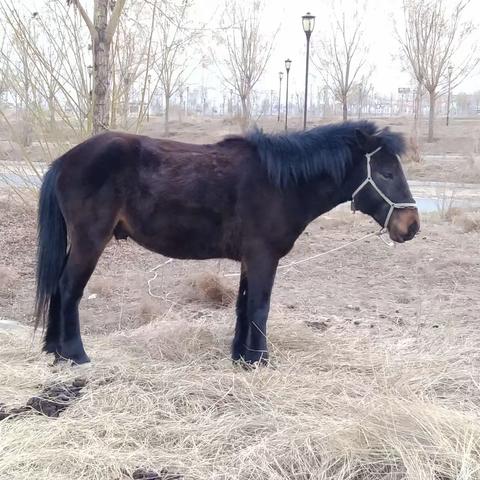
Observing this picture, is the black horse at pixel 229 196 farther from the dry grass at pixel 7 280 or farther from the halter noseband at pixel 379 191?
the dry grass at pixel 7 280

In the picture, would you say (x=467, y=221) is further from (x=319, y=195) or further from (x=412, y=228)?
(x=319, y=195)

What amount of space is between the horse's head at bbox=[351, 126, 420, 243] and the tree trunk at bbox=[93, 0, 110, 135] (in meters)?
4.60

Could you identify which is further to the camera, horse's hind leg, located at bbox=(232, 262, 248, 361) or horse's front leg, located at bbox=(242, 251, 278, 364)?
horse's hind leg, located at bbox=(232, 262, 248, 361)

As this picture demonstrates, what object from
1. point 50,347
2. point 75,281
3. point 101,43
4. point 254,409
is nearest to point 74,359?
point 50,347

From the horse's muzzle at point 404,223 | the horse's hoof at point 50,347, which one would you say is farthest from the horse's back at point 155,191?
the horse's muzzle at point 404,223

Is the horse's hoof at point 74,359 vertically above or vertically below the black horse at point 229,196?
below

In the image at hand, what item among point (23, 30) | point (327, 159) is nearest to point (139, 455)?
point (327, 159)

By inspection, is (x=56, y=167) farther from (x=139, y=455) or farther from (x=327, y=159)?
(x=139, y=455)

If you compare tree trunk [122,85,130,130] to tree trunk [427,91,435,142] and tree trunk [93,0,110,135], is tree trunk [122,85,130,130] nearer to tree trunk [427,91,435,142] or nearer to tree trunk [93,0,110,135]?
tree trunk [93,0,110,135]

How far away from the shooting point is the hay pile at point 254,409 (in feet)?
9.82

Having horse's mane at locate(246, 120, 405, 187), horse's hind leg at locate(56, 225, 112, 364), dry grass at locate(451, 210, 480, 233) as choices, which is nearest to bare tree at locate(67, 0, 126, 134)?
horse's hind leg at locate(56, 225, 112, 364)

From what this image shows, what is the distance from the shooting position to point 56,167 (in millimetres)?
4535

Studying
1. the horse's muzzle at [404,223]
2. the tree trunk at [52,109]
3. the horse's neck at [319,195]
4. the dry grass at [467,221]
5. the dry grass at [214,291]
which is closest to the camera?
the horse's muzzle at [404,223]

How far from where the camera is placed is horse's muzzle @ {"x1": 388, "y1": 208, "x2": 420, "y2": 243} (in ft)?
14.3
